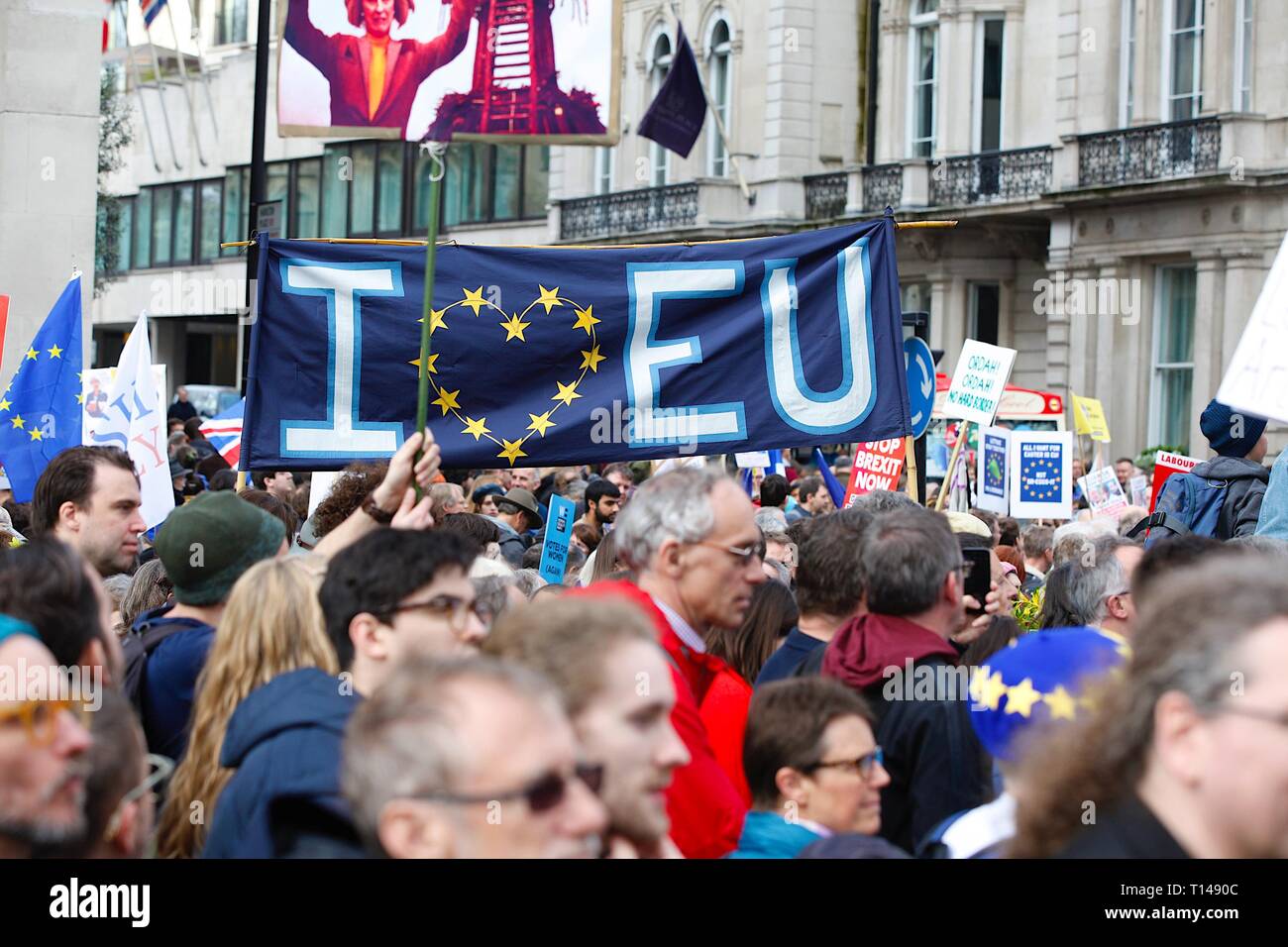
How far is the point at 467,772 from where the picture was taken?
268 centimetres

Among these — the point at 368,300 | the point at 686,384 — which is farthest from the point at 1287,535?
the point at 368,300

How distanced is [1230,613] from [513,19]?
6674 mm

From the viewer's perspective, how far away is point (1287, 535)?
736 cm

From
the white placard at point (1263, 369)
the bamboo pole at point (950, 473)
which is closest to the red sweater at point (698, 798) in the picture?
the white placard at point (1263, 369)

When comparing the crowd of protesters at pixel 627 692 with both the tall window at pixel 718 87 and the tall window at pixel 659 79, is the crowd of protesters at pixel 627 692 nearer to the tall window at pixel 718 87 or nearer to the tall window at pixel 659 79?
the tall window at pixel 718 87

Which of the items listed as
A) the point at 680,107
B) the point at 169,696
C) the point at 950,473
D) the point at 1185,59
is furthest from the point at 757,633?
the point at 1185,59

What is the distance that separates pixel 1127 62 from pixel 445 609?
26.4 m

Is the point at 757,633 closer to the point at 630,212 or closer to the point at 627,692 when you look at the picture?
the point at 627,692

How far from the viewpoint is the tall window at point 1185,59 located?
27.5 m

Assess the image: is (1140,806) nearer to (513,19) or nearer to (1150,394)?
(513,19)

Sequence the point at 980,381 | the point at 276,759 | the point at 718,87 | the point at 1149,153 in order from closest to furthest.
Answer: the point at 276,759 < the point at 980,381 < the point at 1149,153 < the point at 718,87

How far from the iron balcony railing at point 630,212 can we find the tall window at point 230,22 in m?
13.1

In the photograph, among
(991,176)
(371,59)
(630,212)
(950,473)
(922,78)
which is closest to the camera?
(371,59)

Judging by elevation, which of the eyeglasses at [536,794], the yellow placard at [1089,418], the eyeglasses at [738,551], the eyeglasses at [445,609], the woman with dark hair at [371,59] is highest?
the woman with dark hair at [371,59]
